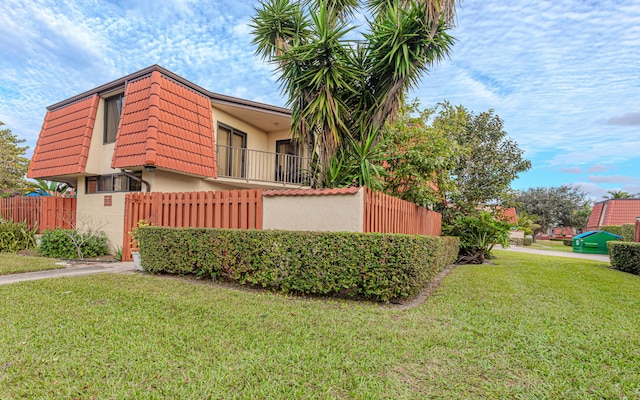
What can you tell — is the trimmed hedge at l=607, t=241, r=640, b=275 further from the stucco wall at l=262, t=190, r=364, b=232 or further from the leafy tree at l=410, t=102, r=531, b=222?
the stucco wall at l=262, t=190, r=364, b=232

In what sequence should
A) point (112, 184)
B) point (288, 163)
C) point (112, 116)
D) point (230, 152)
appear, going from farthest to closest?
point (288, 163) < point (230, 152) < point (112, 116) < point (112, 184)

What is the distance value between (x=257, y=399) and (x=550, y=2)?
38.9 ft

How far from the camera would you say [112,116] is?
11.7 m

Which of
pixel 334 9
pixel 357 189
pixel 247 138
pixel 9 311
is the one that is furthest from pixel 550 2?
pixel 9 311

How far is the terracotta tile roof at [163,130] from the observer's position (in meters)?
9.45

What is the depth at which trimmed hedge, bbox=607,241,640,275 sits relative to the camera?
9.98 m

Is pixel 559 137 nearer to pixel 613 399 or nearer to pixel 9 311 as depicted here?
pixel 613 399

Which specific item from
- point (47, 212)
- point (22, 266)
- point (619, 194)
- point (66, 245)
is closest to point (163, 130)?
point (66, 245)

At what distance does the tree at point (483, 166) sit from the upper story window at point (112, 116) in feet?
43.2

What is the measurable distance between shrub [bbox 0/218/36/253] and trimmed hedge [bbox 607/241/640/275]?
66.8ft

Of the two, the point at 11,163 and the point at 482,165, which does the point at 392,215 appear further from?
the point at 11,163

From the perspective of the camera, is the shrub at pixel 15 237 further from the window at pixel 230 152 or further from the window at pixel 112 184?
the window at pixel 230 152

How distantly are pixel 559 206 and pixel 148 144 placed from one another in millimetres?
59453

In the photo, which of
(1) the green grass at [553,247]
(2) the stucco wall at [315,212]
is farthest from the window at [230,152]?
(1) the green grass at [553,247]
